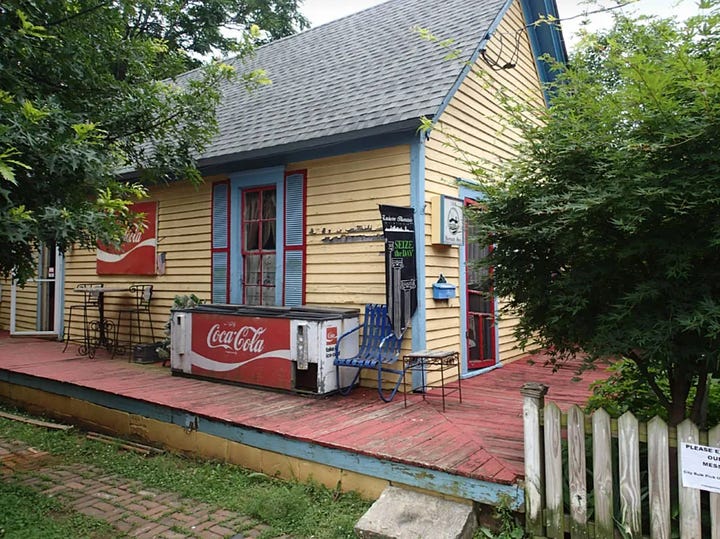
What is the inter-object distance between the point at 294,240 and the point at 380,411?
275 centimetres

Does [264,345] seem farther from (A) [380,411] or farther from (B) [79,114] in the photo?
(B) [79,114]

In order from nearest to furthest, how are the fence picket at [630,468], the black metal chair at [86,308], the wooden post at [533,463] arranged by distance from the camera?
the fence picket at [630,468] < the wooden post at [533,463] < the black metal chair at [86,308]

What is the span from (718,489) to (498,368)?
4696mm

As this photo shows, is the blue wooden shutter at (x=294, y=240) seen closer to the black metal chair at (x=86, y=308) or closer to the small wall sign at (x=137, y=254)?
the small wall sign at (x=137, y=254)

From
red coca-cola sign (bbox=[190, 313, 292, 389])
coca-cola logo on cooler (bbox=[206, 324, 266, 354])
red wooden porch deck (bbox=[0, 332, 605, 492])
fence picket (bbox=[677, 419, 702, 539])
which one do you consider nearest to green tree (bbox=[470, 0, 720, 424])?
fence picket (bbox=[677, 419, 702, 539])

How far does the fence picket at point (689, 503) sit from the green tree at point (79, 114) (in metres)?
3.64

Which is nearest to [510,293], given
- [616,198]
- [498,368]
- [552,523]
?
[616,198]

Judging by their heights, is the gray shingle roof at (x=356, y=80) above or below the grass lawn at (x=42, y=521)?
above

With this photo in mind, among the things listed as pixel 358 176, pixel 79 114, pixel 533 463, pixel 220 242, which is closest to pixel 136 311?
pixel 220 242

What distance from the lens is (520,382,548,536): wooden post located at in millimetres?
3125

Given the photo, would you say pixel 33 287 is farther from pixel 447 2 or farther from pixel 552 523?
pixel 552 523

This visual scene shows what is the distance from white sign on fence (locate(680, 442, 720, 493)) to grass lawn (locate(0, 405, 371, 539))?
1966 mm

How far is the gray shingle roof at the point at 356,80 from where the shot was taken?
615 cm

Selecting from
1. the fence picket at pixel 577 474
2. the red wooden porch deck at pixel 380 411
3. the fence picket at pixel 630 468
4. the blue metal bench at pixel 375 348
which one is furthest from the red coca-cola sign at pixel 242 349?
the fence picket at pixel 630 468
